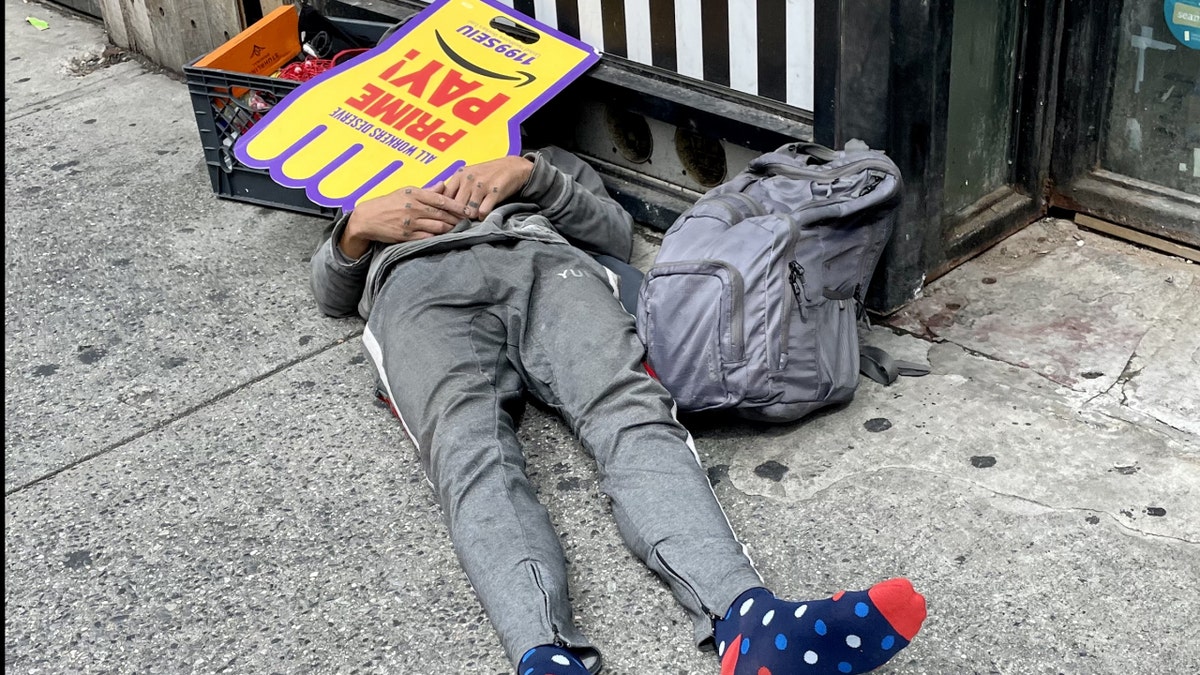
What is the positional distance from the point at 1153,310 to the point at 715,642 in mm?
1562

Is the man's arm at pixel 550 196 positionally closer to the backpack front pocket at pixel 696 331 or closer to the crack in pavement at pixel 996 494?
the backpack front pocket at pixel 696 331

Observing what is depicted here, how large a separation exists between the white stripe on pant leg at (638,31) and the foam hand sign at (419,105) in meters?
0.13

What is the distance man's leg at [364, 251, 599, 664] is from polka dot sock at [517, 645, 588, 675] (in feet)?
0.06

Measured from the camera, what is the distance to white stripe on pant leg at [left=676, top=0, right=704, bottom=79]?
3320mm

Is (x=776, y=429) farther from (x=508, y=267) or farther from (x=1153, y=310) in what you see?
(x=1153, y=310)

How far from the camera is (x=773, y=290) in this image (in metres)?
2.53

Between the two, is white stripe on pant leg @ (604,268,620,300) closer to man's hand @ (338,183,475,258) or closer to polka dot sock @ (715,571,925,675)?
Answer: man's hand @ (338,183,475,258)

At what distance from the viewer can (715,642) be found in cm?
209

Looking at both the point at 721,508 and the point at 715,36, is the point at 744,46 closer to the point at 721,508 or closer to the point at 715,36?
the point at 715,36

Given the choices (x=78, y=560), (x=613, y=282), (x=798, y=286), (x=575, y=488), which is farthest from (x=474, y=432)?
(x=78, y=560)

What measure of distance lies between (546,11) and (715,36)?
28.5 inches

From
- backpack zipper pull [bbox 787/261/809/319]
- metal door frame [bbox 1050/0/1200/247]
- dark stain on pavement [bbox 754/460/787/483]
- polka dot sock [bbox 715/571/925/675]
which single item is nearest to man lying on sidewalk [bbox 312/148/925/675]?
polka dot sock [bbox 715/571/925/675]

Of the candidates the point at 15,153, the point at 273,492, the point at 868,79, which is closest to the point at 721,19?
the point at 868,79

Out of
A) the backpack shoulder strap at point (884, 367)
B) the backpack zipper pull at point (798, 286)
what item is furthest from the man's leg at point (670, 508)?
the backpack shoulder strap at point (884, 367)
